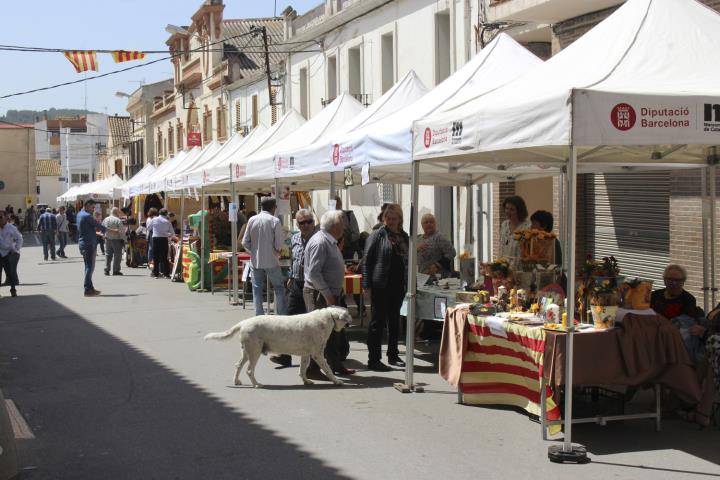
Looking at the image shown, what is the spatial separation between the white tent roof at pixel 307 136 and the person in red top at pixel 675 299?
Answer: 6551 mm

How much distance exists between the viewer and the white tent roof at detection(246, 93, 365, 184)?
14148 millimetres

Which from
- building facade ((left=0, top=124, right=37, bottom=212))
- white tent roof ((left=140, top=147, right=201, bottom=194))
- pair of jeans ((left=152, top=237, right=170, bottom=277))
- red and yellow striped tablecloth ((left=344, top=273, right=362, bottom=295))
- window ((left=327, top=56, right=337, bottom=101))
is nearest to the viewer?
red and yellow striped tablecloth ((left=344, top=273, right=362, bottom=295))

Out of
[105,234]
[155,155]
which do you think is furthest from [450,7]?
[155,155]

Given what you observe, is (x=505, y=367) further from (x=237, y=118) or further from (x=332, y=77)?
(x=237, y=118)

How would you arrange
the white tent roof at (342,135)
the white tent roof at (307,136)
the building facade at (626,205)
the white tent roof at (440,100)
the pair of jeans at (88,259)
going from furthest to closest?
1. the pair of jeans at (88,259)
2. the white tent roof at (307,136)
3. the building facade at (626,205)
4. the white tent roof at (342,135)
5. the white tent roof at (440,100)

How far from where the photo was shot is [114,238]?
23938mm

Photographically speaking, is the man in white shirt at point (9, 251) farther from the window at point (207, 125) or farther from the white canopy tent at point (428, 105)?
the window at point (207, 125)

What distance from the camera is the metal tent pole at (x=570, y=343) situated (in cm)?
660

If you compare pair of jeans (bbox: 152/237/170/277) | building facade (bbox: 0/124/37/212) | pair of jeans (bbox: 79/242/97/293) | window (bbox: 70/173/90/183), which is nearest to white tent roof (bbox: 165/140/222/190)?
pair of jeans (bbox: 152/237/170/277)

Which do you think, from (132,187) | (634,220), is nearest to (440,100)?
(634,220)

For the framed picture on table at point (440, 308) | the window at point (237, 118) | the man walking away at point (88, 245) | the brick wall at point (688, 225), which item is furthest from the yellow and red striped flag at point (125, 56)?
the framed picture on table at point (440, 308)

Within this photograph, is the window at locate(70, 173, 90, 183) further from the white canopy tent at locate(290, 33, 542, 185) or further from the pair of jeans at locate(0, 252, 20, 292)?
the white canopy tent at locate(290, 33, 542, 185)

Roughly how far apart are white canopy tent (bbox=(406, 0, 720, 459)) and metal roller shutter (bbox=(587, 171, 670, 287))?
5.02 meters

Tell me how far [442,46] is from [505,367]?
1370 cm
